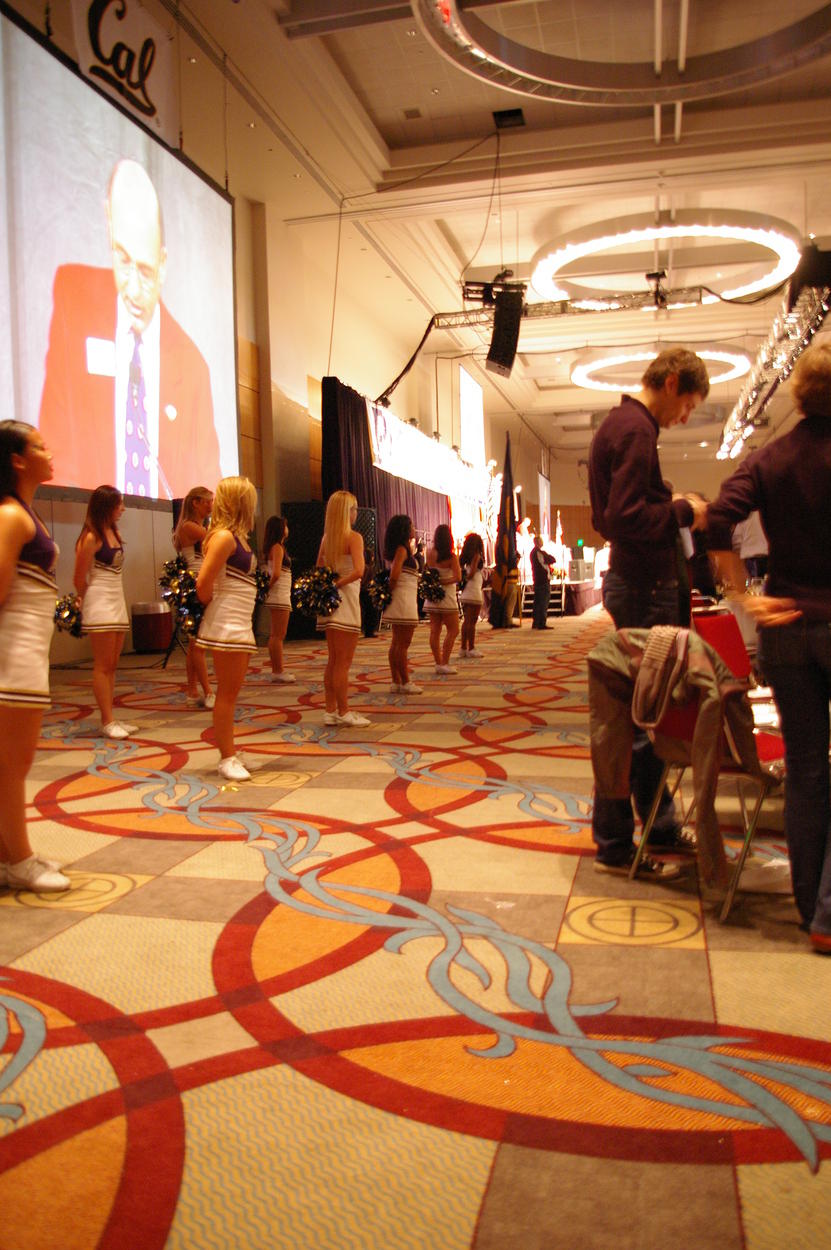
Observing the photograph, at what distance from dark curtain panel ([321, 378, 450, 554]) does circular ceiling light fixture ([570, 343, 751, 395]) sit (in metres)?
4.64

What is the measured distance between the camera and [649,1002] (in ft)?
6.08

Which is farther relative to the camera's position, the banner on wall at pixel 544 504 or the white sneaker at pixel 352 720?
the banner on wall at pixel 544 504

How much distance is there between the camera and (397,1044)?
5.61ft

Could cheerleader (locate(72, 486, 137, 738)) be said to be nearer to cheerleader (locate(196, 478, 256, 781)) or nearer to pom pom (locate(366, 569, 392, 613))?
cheerleader (locate(196, 478, 256, 781))

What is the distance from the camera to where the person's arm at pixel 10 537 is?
2.39m

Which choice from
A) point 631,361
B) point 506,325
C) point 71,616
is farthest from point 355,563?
point 631,361

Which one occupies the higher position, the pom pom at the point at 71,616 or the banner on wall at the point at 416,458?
the banner on wall at the point at 416,458

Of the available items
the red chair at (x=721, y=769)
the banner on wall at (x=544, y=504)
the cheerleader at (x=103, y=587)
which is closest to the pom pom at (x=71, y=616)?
the cheerleader at (x=103, y=587)

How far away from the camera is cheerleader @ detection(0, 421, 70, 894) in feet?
8.05

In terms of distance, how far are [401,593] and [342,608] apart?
144 cm

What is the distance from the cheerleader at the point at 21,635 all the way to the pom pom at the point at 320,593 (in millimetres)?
2514

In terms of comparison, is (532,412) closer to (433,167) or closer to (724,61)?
(433,167)

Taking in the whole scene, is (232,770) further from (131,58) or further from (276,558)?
(131,58)

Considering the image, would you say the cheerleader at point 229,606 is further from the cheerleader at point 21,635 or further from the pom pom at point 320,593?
the cheerleader at point 21,635
